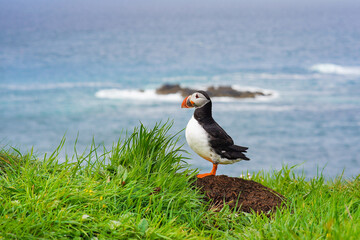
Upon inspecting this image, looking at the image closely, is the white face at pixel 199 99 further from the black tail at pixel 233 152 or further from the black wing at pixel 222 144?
the black tail at pixel 233 152

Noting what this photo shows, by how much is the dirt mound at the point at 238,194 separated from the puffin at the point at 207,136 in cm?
28

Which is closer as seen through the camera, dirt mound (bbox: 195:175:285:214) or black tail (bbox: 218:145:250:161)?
dirt mound (bbox: 195:175:285:214)

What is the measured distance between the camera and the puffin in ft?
17.7

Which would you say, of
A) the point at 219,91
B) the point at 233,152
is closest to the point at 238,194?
the point at 233,152

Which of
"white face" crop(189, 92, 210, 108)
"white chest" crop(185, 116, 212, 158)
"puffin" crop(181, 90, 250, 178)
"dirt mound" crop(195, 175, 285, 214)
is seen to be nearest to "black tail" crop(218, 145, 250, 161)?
"puffin" crop(181, 90, 250, 178)

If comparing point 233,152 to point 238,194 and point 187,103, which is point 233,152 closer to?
point 238,194

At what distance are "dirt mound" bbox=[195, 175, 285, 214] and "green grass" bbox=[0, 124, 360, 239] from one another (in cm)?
16

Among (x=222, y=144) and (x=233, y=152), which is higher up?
(x=222, y=144)

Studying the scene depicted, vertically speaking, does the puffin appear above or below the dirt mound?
above

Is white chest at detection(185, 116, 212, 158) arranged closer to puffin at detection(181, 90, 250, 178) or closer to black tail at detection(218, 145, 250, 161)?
puffin at detection(181, 90, 250, 178)

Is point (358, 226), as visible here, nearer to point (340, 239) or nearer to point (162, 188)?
point (340, 239)

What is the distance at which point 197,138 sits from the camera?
5418mm

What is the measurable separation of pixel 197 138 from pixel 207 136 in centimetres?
13

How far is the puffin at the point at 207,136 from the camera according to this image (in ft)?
17.7
